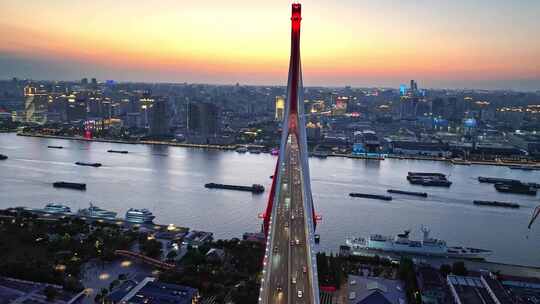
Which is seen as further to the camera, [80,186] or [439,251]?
[80,186]

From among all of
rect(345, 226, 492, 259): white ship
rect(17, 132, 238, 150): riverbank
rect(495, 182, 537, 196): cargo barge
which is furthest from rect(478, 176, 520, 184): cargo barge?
rect(17, 132, 238, 150): riverbank

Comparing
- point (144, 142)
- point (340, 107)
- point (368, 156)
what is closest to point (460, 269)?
point (368, 156)

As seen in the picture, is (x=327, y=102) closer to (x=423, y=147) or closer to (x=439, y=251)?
(x=423, y=147)

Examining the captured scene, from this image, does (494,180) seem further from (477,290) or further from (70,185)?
(70,185)

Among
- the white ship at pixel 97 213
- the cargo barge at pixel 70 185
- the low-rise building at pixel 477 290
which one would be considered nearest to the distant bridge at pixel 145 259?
the white ship at pixel 97 213

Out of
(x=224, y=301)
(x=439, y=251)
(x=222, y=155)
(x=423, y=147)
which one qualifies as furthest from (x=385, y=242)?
(x=423, y=147)

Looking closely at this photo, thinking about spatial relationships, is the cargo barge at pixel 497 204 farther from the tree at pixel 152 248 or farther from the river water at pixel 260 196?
the tree at pixel 152 248

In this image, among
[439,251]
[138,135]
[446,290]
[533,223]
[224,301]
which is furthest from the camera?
[138,135]
